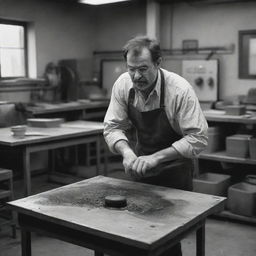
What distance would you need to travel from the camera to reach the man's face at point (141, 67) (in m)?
2.28

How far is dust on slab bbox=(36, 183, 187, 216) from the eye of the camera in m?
2.03

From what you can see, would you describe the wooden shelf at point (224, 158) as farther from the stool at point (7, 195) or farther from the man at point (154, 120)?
the stool at point (7, 195)

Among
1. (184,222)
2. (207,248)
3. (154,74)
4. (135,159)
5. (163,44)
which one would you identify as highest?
(163,44)

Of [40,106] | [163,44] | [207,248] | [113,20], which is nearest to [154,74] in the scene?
[207,248]

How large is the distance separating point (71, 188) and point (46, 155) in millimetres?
3920

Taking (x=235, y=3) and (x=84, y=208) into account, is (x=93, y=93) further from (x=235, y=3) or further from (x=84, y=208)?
(x=84, y=208)

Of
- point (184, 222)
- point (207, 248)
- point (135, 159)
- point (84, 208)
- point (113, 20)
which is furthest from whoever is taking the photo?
point (113, 20)

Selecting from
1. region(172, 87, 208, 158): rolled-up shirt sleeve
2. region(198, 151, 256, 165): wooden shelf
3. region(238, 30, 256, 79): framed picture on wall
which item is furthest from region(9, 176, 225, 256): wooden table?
region(238, 30, 256, 79): framed picture on wall

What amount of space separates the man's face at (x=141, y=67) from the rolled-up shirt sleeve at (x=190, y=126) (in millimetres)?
230

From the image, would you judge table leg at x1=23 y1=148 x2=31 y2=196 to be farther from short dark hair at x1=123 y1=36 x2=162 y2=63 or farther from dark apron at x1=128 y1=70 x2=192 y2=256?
short dark hair at x1=123 y1=36 x2=162 y2=63

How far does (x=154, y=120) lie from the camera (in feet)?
8.41

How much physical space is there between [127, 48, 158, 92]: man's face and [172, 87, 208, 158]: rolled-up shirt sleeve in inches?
9.1

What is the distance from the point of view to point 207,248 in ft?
11.4

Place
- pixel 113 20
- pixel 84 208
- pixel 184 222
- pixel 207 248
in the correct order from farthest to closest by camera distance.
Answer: pixel 113 20 < pixel 207 248 < pixel 84 208 < pixel 184 222
